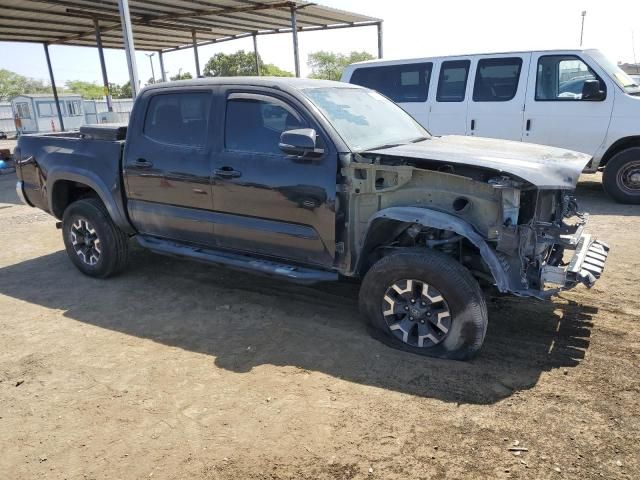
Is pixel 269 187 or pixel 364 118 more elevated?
pixel 364 118

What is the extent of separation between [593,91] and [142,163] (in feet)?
20.8

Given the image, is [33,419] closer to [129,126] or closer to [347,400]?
[347,400]

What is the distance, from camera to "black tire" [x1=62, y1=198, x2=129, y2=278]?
17.3 feet

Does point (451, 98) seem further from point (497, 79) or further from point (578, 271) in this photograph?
point (578, 271)

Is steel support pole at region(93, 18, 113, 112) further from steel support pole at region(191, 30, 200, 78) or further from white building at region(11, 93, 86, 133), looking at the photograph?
white building at region(11, 93, 86, 133)

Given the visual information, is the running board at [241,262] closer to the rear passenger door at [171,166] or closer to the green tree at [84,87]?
the rear passenger door at [171,166]

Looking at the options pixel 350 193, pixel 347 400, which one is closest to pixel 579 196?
pixel 350 193

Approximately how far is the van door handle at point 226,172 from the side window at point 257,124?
0.17m

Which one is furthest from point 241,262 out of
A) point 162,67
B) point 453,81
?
point 162,67

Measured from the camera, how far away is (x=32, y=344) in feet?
13.4

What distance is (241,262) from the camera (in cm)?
441

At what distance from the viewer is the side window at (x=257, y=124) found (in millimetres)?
4117

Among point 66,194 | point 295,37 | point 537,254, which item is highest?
point 295,37

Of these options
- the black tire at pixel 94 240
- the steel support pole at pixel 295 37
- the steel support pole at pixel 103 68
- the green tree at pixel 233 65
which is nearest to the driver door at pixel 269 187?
the black tire at pixel 94 240
